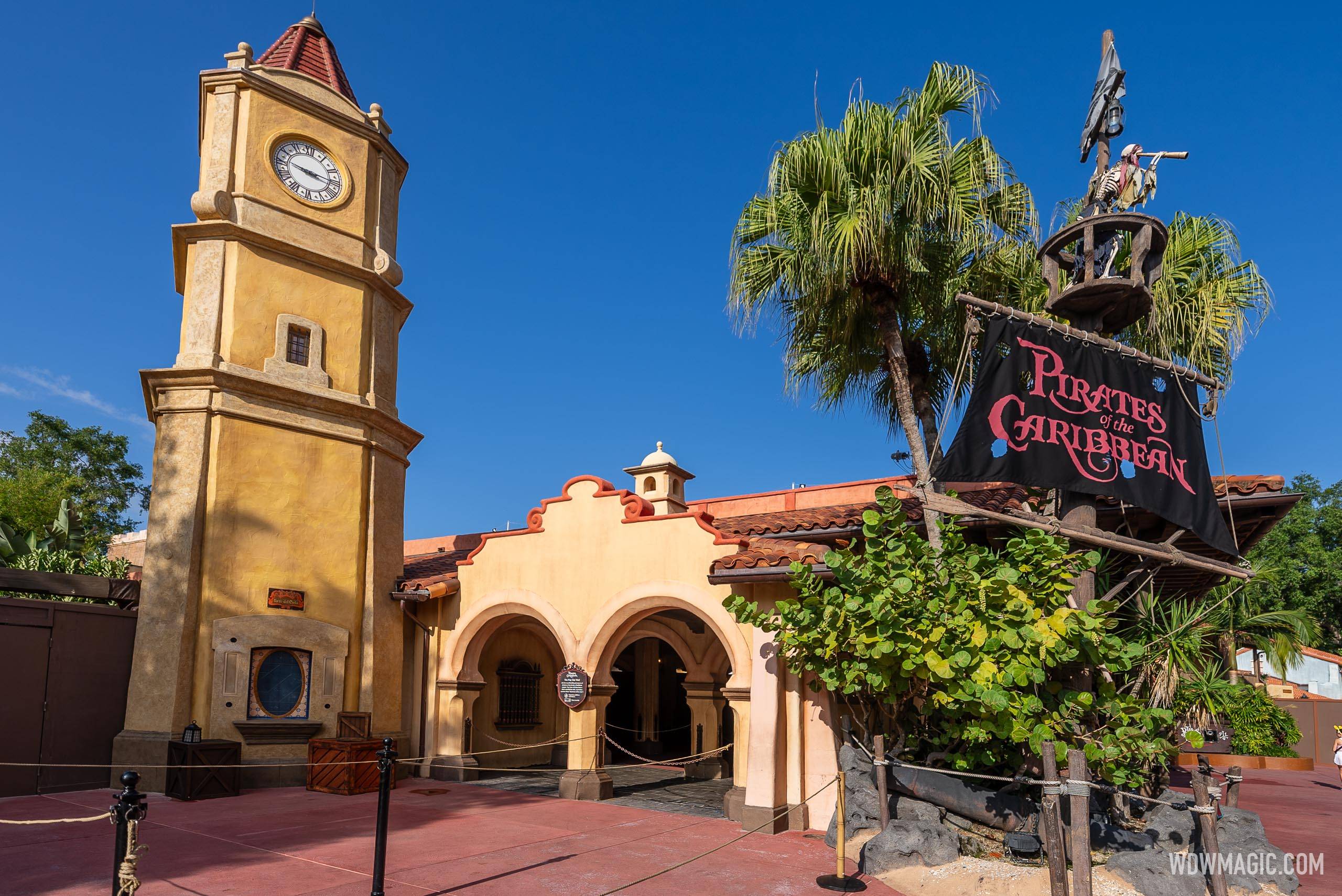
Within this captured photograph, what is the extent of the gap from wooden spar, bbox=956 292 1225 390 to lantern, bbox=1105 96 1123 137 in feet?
8.34

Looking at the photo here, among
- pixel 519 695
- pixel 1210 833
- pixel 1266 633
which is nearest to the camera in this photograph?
pixel 1210 833

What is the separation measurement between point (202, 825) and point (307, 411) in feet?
23.1

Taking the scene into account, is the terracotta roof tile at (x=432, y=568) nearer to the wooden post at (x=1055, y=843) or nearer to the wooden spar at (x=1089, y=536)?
the wooden spar at (x=1089, y=536)

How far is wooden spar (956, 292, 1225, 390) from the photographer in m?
9.73

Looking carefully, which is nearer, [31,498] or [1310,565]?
[31,498]

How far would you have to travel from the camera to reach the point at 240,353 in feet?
49.1

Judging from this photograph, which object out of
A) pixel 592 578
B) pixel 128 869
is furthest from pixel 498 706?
pixel 128 869

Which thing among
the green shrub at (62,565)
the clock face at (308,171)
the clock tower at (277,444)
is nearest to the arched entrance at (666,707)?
the clock tower at (277,444)

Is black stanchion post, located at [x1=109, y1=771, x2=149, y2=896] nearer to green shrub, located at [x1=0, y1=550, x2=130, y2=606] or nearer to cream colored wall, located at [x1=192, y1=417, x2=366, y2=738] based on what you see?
cream colored wall, located at [x1=192, y1=417, x2=366, y2=738]

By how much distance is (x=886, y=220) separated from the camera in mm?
12438

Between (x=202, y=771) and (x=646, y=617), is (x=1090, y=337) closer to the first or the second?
(x=646, y=617)

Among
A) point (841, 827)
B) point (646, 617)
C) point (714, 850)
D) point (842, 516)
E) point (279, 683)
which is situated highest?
point (842, 516)

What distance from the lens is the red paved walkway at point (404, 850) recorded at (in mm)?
8406

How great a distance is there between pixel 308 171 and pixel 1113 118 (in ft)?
43.8
